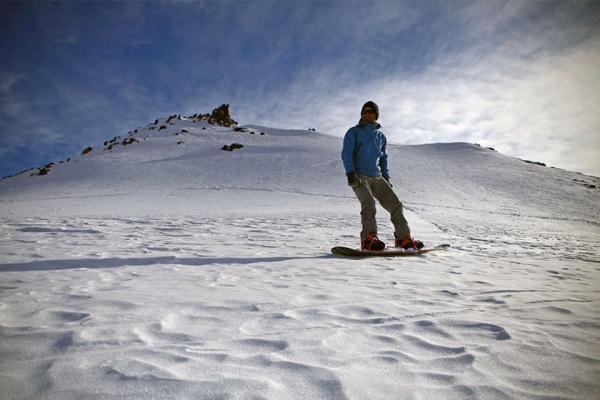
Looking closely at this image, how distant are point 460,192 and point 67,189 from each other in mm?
25428

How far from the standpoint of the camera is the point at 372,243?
5.28 m

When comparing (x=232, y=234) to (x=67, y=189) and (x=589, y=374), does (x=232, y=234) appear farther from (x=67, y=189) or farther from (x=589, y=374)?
(x=67, y=189)

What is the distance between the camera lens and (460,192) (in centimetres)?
2006

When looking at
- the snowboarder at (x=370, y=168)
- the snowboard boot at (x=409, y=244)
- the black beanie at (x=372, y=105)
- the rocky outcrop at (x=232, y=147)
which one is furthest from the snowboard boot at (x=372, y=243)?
the rocky outcrop at (x=232, y=147)

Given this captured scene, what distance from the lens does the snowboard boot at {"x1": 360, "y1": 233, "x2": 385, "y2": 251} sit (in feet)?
17.3

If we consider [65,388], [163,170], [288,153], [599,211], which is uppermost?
[288,153]

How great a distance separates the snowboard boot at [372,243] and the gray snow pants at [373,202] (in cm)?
8

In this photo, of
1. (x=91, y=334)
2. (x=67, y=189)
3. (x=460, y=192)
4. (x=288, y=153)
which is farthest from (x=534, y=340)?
(x=288, y=153)

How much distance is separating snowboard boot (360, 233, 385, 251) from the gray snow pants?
0.27 ft

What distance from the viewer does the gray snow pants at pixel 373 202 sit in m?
5.38

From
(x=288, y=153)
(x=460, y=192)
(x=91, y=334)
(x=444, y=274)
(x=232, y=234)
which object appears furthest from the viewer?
(x=288, y=153)

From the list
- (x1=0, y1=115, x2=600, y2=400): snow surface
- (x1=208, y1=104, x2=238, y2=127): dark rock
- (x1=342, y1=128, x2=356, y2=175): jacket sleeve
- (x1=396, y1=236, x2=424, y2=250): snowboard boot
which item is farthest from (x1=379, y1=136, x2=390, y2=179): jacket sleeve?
(x1=208, y1=104, x2=238, y2=127): dark rock

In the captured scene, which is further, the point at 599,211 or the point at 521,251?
the point at 599,211

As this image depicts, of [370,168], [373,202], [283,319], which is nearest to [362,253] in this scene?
[373,202]
